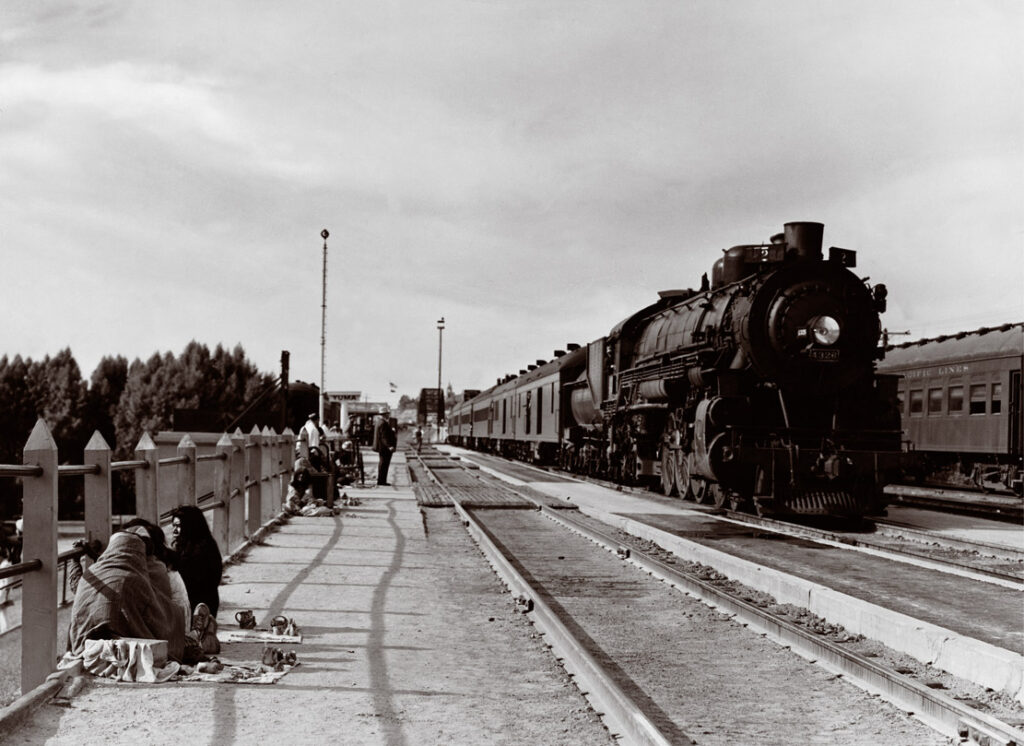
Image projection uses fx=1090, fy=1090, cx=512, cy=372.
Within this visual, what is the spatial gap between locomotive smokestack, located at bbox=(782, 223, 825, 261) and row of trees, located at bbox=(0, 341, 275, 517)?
59.9 m

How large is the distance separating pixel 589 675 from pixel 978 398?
17.8 m

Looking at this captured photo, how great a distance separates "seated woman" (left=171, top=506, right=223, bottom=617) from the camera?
705cm

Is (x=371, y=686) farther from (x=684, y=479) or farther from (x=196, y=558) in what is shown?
(x=684, y=479)

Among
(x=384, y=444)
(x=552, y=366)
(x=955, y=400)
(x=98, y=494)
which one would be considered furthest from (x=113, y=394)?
(x=98, y=494)

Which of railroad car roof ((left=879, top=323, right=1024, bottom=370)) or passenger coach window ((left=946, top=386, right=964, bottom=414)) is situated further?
passenger coach window ((left=946, top=386, right=964, bottom=414))

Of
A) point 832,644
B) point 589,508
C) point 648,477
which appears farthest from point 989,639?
point 648,477

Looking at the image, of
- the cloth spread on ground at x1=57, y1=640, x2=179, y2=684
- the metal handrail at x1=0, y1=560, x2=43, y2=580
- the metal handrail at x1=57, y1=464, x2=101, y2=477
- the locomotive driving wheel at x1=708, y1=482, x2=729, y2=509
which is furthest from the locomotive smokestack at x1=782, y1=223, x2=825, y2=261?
the metal handrail at x1=0, y1=560, x2=43, y2=580

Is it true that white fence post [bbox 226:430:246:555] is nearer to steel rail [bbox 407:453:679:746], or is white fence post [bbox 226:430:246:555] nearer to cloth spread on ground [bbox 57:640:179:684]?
steel rail [bbox 407:453:679:746]

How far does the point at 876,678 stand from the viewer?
5.82 metres

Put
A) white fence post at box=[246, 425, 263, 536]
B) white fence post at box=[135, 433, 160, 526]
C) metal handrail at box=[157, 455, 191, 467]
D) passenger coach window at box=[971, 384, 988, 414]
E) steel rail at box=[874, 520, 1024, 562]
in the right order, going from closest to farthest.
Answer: white fence post at box=[135, 433, 160, 526]
metal handrail at box=[157, 455, 191, 467]
steel rail at box=[874, 520, 1024, 562]
white fence post at box=[246, 425, 263, 536]
passenger coach window at box=[971, 384, 988, 414]

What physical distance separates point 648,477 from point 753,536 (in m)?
8.00

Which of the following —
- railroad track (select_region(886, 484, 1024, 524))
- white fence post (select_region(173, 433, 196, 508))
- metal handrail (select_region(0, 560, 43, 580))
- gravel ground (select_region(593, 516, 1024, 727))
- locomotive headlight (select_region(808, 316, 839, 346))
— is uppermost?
locomotive headlight (select_region(808, 316, 839, 346))

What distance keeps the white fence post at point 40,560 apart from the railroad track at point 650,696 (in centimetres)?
281

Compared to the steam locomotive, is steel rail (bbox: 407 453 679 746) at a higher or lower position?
lower
